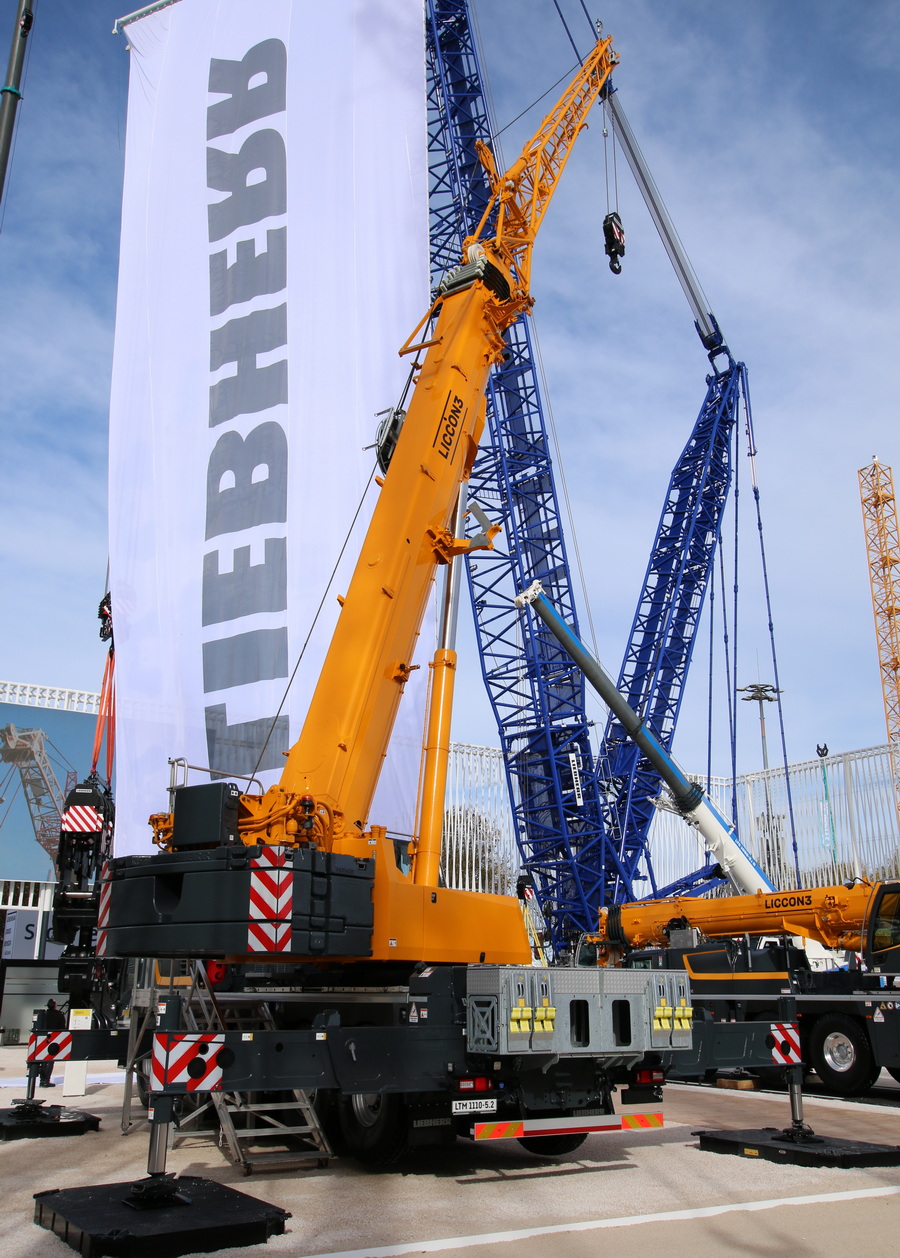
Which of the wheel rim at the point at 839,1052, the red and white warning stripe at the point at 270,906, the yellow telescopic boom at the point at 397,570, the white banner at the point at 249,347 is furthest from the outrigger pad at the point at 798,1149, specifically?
the white banner at the point at 249,347

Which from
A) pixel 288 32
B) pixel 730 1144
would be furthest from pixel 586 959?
pixel 288 32

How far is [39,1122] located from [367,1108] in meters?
3.19

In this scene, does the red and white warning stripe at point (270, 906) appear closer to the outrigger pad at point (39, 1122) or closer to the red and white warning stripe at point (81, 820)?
the outrigger pad at point (39, 1122)

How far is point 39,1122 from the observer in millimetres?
8820

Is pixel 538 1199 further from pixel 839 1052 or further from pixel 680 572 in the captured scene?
pixel 680 572

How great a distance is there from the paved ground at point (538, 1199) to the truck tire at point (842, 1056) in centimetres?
305

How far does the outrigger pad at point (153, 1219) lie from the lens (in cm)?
500

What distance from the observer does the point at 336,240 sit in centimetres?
1462

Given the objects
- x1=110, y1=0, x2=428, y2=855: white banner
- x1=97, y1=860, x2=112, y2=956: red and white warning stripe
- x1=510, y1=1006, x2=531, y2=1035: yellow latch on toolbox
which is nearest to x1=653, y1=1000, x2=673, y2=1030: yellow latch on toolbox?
x1=510, y1=1006, x2=531, y2=1035: yellow latch on toolbox

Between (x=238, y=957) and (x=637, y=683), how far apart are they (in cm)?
2468

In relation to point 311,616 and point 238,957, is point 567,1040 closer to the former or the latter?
point 238,957

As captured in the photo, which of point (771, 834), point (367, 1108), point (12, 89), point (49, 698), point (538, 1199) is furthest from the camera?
point (771, 834)

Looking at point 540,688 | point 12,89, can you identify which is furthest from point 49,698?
point 12,89

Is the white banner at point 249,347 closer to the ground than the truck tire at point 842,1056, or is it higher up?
higher up
